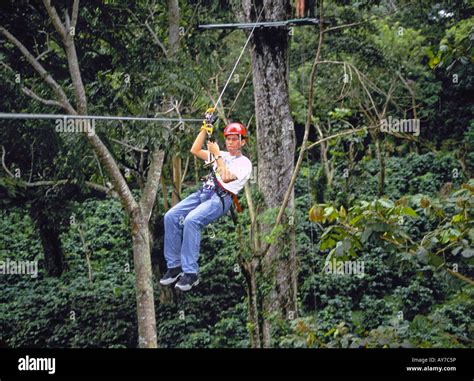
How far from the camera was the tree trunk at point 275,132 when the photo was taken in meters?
7.52

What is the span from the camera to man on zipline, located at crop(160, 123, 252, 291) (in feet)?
19.6

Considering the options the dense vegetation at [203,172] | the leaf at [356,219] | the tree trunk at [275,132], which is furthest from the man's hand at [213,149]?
the tree trunk at [275,132]

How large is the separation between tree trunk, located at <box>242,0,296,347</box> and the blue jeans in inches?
58.3

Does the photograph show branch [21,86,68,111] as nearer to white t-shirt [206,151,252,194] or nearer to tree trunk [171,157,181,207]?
tree trunk [171,157,181,207]

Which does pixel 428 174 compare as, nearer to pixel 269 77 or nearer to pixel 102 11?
pixel 269 77

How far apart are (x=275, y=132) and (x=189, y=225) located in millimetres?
2032

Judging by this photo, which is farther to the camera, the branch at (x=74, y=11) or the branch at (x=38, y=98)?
the branch at (x=74, y=11)

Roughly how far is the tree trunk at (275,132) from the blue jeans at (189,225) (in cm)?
148

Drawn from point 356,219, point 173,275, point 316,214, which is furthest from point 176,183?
point 356,219

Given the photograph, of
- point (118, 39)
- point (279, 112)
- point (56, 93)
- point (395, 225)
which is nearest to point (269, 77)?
point (279, 112)

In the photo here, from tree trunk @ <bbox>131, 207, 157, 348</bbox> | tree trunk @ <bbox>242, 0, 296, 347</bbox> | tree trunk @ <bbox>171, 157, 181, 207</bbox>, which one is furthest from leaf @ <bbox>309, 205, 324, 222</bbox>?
tree trunk @ <bbox>171, 157, 181, 207</bbox>

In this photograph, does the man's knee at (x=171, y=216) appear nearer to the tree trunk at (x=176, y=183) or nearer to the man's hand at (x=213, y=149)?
the man's hand at (x=213, y=149)

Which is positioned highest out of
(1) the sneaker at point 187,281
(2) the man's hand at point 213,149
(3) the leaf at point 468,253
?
(2) the man's hand at point 213,149

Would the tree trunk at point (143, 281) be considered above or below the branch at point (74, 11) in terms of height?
below
